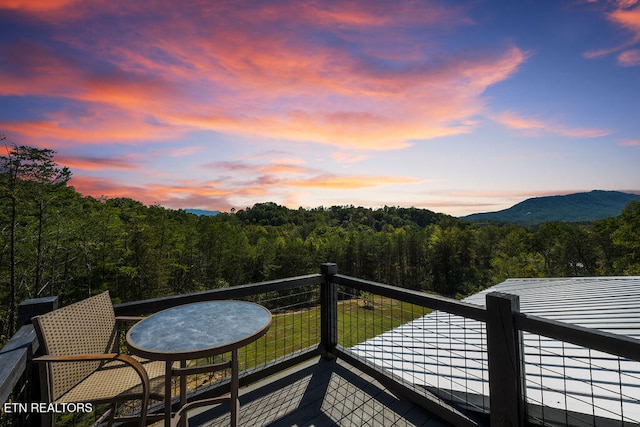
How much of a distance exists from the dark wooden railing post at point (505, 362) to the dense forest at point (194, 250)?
19468mm

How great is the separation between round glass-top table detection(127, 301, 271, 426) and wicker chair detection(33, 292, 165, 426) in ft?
0.45

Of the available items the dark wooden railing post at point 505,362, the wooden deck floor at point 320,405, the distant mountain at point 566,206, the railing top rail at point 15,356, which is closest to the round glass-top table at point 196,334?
the railing top rail at point 15,356

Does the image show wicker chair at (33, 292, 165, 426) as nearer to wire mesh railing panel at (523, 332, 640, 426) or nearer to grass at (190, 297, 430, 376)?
grass at (190, 297, 430, 376)

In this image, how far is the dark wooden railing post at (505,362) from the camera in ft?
5.97

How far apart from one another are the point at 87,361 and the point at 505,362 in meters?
2.61

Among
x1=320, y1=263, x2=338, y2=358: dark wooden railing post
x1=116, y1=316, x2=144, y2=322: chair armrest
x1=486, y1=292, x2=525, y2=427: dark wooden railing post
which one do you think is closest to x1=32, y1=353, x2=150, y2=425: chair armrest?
x1=116, y1=316, x2=144, y2=322: chair armrest

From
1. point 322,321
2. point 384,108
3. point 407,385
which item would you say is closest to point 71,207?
point 384,108

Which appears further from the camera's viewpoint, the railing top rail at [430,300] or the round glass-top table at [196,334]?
the railing top rail at [430,300]

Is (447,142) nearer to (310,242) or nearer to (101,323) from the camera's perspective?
(101,323)

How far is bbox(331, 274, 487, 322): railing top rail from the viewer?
2.04 m

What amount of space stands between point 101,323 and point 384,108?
809 cm

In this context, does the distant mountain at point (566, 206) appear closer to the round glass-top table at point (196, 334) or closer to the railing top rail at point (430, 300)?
the railing top rail at point (430, 300)

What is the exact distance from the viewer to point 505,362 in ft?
6.05

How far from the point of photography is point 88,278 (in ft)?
60.3
